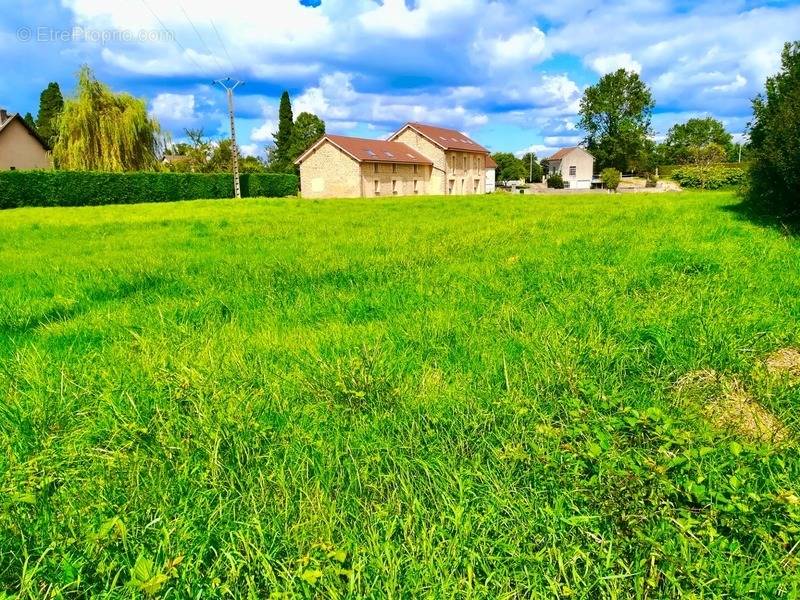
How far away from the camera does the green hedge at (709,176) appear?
49438 millimetres

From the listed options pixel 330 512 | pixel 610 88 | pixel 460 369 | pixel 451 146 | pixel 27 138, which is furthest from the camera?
pixel 610 88

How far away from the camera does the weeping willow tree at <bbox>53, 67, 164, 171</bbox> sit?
3784cm

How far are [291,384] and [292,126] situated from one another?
81020 mm

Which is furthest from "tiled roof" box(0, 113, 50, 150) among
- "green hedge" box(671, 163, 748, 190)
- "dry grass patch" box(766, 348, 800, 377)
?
"green hedge" box(671, 163, 748, 190)

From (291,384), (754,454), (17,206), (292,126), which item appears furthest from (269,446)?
(292,126)

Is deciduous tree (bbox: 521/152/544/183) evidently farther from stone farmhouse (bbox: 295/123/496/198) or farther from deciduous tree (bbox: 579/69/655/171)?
stone farmhouse (bbox: 295/123/496/198)

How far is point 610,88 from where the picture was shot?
7650 centimetres

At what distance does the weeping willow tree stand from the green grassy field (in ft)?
129

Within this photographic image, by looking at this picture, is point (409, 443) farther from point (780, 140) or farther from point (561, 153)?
point (561, 153)

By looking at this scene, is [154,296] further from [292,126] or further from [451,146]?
[292,126]

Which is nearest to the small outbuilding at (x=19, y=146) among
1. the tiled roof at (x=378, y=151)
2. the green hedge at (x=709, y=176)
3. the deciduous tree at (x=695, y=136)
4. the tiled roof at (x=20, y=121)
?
the tiled roof at (x=20, y=121)

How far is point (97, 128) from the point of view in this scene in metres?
38.5

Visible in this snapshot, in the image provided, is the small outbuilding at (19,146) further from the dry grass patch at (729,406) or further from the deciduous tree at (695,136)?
the deciduous tree at (695,136)

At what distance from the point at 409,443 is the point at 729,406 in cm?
193
